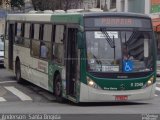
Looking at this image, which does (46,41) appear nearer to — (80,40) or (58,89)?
(58,89)

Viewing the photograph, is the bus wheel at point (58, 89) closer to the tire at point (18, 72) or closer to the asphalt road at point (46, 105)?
the asphalt road at point (46, 105)

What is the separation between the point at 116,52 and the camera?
53.9ft

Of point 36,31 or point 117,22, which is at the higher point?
point 117,22

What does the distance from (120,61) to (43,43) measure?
171 inches

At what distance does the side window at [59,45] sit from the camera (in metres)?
17.8

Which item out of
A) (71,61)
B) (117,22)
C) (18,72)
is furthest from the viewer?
(18,72)

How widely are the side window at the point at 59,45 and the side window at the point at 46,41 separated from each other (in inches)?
26.5

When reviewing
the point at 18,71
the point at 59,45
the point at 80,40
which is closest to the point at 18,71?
the point at 18,71

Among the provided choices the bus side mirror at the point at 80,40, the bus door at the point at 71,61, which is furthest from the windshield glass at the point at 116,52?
the bus door at the point at 71,61

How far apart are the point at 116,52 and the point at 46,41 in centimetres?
382

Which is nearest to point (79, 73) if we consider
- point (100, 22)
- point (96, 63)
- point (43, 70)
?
point (96, 63)

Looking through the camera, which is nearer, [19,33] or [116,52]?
[116,52]

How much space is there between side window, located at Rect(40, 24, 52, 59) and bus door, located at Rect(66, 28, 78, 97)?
6.47 ft

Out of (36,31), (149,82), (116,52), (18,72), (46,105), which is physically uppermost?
(36,31)
